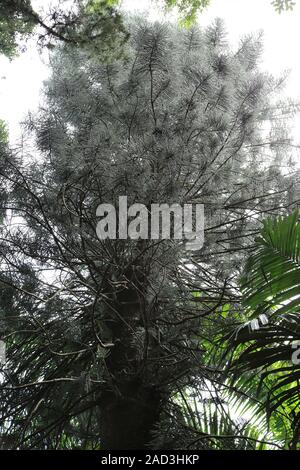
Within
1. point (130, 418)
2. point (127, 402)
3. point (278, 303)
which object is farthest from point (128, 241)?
point (278, 303)

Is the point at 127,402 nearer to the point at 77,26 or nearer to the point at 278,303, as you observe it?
the point at 278,303

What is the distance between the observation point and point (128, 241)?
451cm

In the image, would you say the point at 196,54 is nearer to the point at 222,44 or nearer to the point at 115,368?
the point at 222,44

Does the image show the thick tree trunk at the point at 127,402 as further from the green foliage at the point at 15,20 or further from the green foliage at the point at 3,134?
the green foliage at the point at 15,20

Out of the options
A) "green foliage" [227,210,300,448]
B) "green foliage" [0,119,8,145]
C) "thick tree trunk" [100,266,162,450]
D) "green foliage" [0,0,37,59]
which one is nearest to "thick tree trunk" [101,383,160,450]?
"thick tree trunk" [100,266,162,450]

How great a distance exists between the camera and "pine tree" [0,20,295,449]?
13.5 ft

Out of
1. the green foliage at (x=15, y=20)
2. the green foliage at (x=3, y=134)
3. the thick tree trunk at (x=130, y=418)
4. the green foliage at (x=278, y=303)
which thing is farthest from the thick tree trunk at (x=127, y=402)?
the green foliage at (x=15, y=20)

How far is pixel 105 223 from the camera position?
4.54m

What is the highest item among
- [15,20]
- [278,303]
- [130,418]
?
[15,20]

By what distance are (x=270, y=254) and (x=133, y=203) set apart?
1.63m

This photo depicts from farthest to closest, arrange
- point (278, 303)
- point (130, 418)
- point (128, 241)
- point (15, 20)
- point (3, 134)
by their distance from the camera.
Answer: point (3, 134) → point (128, 241) → point (15, 20) → point (130, 418) → point (278, 303)

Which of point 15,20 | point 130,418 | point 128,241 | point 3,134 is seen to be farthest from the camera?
point 3,134

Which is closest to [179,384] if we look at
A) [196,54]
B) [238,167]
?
[238,167]

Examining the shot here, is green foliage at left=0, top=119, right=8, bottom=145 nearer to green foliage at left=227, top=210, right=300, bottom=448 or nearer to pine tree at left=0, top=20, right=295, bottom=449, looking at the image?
pine tree at left=0, top=20, right=295, bottom=449
